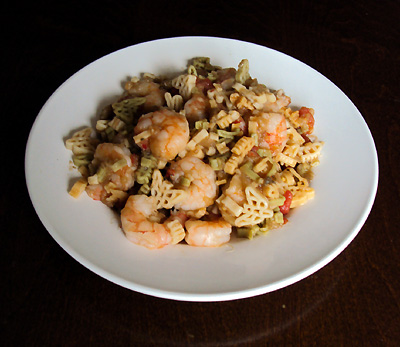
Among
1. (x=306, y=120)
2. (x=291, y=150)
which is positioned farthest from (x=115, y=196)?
(x=306, y=120)

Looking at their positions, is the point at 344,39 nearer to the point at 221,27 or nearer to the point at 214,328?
the point at 221,27

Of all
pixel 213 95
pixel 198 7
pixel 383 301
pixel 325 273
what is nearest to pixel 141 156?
pixel 213 95

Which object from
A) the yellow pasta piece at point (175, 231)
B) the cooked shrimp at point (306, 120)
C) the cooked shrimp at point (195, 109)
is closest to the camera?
the yellow pasta piece at point (175, 231)

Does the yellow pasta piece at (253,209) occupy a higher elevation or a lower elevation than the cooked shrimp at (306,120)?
lower

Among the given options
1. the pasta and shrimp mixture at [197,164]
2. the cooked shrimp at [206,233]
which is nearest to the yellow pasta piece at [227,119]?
the pasta and shrimp mixture at [197,164]

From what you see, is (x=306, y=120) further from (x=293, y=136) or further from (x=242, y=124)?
(x=242, y=124)

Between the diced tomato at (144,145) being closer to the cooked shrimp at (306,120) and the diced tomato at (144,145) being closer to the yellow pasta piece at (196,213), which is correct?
the yellow pasta piece at (196,213)
